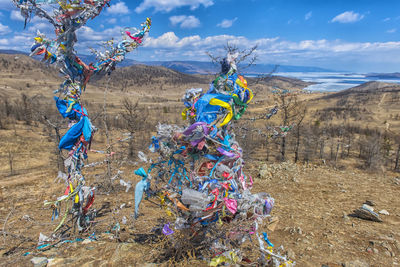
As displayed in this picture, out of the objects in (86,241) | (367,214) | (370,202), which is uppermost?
(86,241)

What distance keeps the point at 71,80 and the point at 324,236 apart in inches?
219

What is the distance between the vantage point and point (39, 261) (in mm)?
3227

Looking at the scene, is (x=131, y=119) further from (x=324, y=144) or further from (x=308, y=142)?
(x=324, y=144)

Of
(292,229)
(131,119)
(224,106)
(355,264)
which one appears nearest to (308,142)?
(131,119)

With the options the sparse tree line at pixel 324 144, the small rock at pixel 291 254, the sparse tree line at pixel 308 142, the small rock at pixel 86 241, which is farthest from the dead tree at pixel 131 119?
the small rock at pixel 291 254

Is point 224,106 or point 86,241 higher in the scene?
point 224,106

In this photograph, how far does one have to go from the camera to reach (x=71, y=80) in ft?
12.0

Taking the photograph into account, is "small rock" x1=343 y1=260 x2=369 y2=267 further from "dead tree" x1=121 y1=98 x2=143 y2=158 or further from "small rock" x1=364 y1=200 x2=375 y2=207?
"dead tree" x1=121 y1=98 x2=143 y2=158

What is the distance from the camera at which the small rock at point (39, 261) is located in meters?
3.18

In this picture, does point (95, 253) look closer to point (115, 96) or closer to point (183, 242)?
point (183, 242)

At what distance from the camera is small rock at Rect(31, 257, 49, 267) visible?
3185mm

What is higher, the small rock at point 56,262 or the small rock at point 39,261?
the small rock at point 39,261

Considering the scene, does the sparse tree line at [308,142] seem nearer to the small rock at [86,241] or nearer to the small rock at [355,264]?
the small rock at [86,241]

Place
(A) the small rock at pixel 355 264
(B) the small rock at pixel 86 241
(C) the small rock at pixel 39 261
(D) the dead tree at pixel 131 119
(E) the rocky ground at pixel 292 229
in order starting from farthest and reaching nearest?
(D) the dead tree at pixel 131 119, (B) the small rock at pixel 86 241, (A) the small rock at pixel 355 264, (E) the rocky ground at pixel 292 229, (C) the small rock at pixel 39 261
